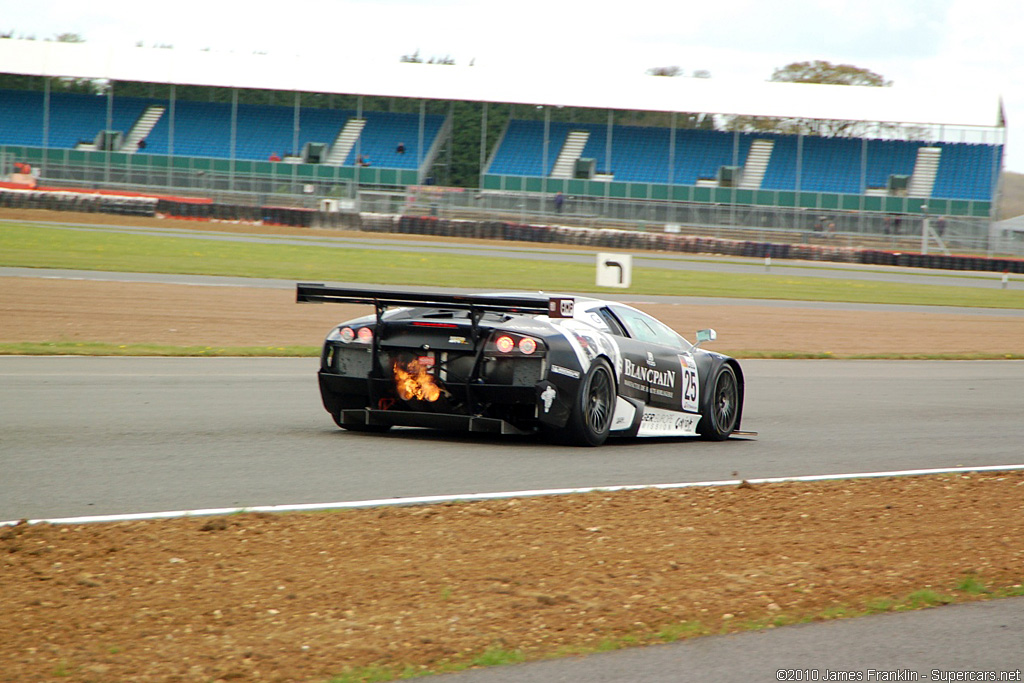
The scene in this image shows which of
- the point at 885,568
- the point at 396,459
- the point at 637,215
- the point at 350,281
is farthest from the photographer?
the point at 637,215

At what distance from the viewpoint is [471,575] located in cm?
521

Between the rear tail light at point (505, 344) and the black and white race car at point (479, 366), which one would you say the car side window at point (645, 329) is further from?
the rear tail light at point (505, 344)

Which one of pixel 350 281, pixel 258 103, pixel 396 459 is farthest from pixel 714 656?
pixel 258 103

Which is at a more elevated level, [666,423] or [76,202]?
[76,202]

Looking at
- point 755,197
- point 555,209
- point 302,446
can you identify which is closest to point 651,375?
point 302,446

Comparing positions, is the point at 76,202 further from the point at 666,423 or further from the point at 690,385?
the point at 666,423

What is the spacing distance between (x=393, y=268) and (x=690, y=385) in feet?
83.1

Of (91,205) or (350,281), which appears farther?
(91,205)

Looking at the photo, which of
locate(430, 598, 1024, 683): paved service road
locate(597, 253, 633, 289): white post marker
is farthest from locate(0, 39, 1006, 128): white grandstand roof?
locate(430, 598, 1024, 683): paved service road

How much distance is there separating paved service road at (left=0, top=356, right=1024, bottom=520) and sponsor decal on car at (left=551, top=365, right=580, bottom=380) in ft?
1.99

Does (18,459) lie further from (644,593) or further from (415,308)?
(644,593)

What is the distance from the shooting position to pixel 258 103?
67000 millimetres

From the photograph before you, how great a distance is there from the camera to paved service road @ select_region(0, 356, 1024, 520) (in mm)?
6973

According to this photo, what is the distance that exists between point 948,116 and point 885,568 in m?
59.3
